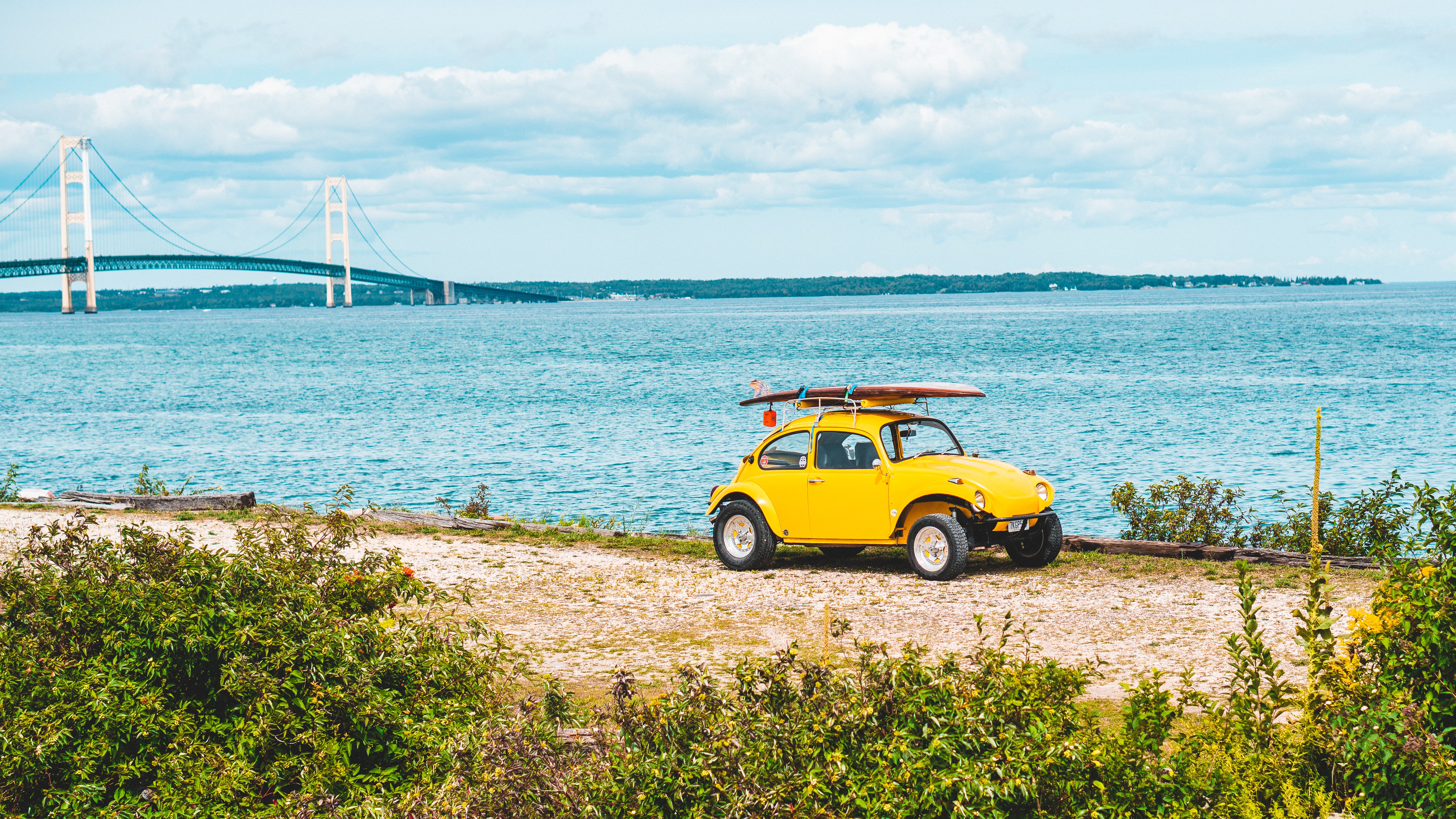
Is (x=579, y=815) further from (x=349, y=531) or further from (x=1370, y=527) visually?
(x=1370, y=527)

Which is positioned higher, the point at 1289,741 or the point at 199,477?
the point at 1289,741

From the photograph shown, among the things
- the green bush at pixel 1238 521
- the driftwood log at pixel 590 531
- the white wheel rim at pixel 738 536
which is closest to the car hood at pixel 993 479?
the white wheel rim at pixel 738 536

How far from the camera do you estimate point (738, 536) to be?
44.4 ft

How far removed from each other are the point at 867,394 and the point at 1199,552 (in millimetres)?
3744

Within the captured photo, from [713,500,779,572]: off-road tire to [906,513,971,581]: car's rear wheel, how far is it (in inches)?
59.7

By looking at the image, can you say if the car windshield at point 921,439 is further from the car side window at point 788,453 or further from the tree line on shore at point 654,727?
the tree line on shore at point 654,727

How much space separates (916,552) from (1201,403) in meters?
37.1

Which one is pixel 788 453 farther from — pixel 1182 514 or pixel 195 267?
pixel 195 267

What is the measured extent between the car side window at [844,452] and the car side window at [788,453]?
0.15 m

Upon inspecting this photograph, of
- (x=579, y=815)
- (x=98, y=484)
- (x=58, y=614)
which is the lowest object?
(x=98, y=484)

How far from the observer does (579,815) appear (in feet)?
16.4

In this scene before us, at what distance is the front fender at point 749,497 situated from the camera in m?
13.3

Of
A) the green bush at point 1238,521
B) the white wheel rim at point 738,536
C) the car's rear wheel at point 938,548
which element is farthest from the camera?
the green bush at point 1238,521

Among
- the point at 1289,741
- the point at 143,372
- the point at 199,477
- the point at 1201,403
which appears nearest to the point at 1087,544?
the point at 1289,741
